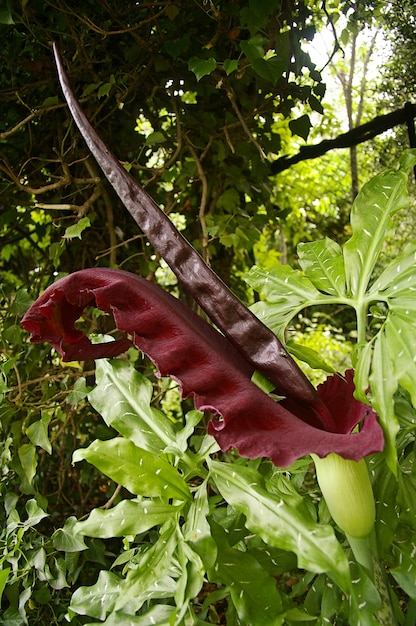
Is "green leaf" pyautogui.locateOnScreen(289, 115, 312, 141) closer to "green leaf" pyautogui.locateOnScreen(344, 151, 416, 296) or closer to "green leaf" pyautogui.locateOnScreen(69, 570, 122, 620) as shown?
"green leaf" pyautogui.locateOnScreen(344, 151, 416, 296)

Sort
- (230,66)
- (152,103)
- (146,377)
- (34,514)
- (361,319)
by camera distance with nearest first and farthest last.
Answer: (361,319), (34,514), (230,66), (146,377), (152,103)

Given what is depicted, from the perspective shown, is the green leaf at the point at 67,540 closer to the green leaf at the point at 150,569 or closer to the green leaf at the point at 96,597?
the green leaf at the point at 96,597

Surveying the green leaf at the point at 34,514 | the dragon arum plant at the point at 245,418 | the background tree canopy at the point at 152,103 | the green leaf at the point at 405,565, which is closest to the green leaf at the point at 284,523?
the dragon arum plant at the point at 245,418

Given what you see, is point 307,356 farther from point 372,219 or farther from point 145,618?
point 145,618

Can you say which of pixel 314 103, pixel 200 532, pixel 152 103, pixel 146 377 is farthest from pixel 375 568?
pixel 152 103

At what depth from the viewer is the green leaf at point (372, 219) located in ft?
1.75

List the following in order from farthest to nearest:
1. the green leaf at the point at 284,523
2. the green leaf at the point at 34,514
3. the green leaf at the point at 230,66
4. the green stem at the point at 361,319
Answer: the green leaf at the point at 230,66
the green leaf at the point at 34,514
the green stem at the point at 361,319
the green leaf at the point at 284,523

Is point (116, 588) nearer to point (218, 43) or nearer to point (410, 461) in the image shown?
point (410, 461)

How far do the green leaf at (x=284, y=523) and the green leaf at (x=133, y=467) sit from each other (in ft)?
0.13

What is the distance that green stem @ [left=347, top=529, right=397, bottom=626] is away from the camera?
0.46 m

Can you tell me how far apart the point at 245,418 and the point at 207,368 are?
0.16 ft

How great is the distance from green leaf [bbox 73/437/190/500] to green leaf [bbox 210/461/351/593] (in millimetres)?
41

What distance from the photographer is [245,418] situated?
0.42 m

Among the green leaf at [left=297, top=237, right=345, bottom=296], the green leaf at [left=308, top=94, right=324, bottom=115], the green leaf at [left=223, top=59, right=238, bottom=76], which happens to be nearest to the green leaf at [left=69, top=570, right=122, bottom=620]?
the green leaf at [left=297, top=237, right=345, bottom=296]
